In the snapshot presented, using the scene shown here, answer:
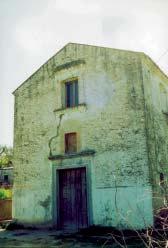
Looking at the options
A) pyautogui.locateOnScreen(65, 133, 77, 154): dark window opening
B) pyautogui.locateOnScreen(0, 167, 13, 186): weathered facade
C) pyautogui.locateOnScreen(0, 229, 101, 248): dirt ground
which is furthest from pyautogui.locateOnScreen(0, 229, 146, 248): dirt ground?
pyautogui.locateOnScreen(0, 167, 13, 186): weathered facade

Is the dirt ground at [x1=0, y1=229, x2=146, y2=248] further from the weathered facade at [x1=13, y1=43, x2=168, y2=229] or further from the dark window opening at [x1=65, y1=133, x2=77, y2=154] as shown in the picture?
the dark window opening at [x1=65, y1=133, x2=77, y2=154]

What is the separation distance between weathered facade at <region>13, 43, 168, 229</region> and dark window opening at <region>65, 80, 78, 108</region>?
0.16 ft

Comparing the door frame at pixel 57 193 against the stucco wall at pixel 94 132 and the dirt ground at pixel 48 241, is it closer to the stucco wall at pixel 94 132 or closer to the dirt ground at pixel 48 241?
the stucco wall at pixel 94 132

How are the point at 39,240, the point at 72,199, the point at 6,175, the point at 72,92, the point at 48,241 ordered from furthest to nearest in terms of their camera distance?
the point at 6,175 → the point at 72,92 → the point at 72,199 → the point at 39,240 → the point at 48,241

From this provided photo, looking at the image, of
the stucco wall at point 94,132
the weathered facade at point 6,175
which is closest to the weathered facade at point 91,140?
the stucco wall at point 94,132

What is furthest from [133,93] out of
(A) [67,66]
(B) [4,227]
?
(B) [4,227]

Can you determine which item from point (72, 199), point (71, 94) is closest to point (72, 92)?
point (71, 94)

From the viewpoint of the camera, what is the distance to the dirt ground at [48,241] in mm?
9384

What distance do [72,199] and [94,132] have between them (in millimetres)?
3095

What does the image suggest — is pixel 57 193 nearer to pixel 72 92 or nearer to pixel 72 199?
pixel 72 199

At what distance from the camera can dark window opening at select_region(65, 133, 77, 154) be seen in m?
13.5

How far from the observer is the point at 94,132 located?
12.9 m

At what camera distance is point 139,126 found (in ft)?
38.9

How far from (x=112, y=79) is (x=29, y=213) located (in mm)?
7315
